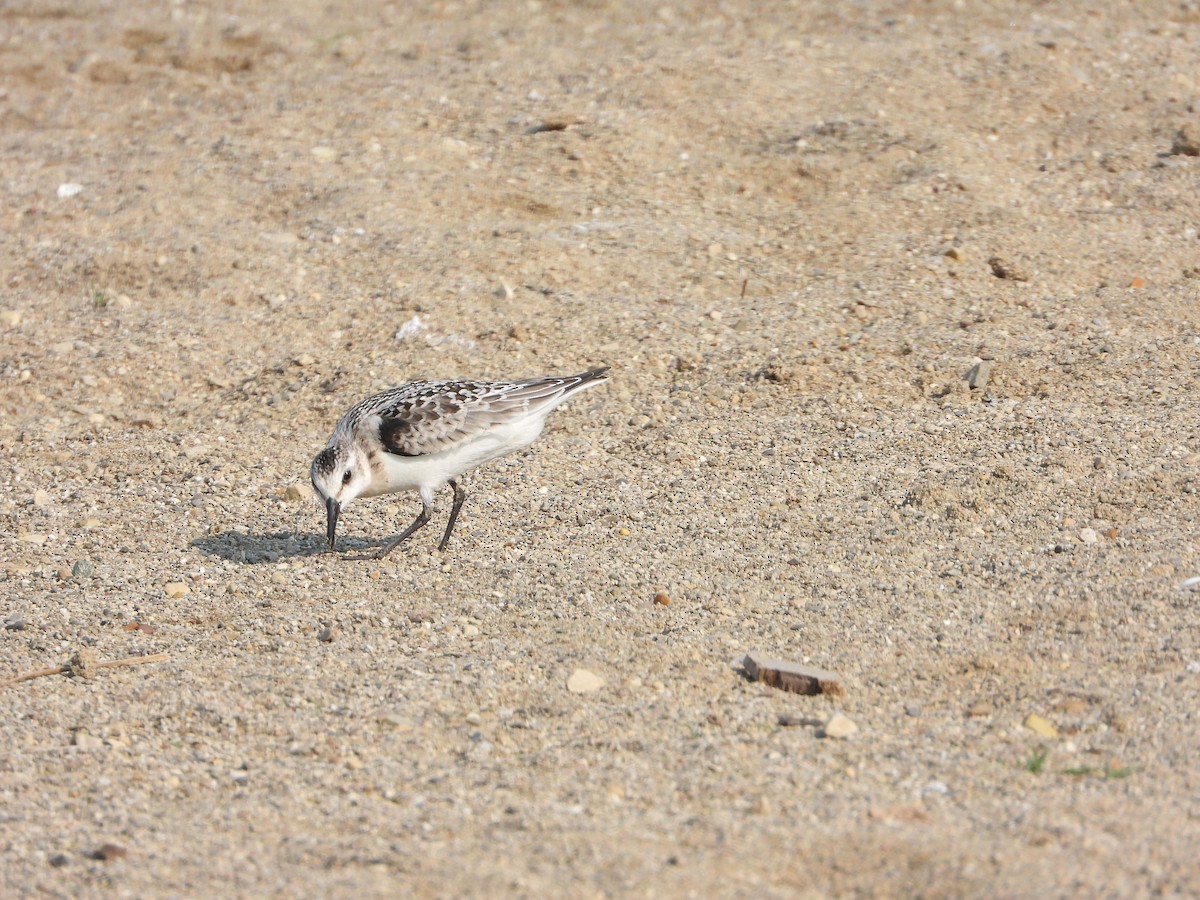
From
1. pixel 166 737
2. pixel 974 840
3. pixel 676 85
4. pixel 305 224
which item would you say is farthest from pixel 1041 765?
pixel 676 85

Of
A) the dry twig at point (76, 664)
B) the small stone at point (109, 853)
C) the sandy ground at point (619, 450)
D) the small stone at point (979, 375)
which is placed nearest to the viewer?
the small stone at point (109, 853)

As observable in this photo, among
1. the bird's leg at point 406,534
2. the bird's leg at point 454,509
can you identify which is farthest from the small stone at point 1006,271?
the bird's leg at point 406,534

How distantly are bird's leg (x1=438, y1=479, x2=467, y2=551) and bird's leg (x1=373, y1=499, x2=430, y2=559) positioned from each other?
0.41ft

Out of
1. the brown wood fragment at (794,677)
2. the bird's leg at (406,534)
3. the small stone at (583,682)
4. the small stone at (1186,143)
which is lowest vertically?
the bird's leg at (406,534)

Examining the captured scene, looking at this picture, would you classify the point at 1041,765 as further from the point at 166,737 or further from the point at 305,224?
the point at 305,224

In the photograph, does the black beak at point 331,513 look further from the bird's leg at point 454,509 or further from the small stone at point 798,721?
the small stone at point 798,721

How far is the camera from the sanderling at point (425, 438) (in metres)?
6.45

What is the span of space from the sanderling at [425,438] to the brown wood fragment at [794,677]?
6.93ft

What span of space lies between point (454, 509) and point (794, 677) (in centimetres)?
246

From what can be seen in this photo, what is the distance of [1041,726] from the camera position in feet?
15.0

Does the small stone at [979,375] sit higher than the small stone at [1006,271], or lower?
lower

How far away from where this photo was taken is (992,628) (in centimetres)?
530

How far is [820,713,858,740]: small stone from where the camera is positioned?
460cm

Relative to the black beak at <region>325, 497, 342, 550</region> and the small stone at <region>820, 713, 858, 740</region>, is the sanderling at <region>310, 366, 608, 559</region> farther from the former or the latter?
the small stone at <region>820, 713, 858, 740</region>
